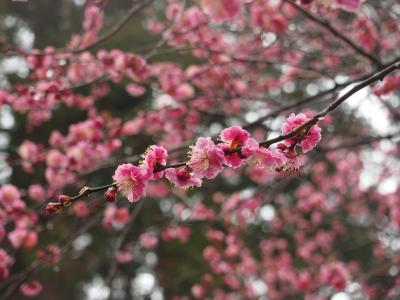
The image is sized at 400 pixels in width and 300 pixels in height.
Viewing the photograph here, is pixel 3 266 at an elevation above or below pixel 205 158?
above

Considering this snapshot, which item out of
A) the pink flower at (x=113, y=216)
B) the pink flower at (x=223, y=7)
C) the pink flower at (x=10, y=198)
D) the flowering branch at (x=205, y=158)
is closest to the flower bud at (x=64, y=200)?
the flowering branch at (x=205, y=158)

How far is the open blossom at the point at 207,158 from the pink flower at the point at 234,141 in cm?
3

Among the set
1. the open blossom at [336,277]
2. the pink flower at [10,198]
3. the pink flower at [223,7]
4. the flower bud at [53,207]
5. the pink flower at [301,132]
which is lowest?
the open blossom at [336,277]

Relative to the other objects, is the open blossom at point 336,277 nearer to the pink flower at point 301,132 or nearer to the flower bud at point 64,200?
the pink flower at point 301,132

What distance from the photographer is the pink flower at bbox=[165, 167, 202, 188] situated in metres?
1.43

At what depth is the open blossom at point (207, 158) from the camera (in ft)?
4.39

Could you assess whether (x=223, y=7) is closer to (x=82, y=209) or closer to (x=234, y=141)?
(x=234, y=141)

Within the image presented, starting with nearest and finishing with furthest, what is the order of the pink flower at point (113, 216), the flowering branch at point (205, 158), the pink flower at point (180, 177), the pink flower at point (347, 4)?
the flowering branch at point (205, 158)
the pink flower at point (180, 177)
the pink flower at point (347, 4)
the pink flower at point (113, 216)

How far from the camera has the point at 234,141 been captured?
54.3 inches

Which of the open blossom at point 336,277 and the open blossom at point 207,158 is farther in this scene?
the open blossom at point 336,277

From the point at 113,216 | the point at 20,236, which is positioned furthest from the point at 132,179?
the point at 113,216

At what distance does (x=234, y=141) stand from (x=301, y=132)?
0.21 m

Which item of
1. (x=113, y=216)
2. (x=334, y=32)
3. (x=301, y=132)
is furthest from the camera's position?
(x=113, y=216)

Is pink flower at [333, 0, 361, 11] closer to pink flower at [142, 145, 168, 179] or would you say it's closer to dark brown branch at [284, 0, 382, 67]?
dark brown branch at [284, 0, 382, 67]
